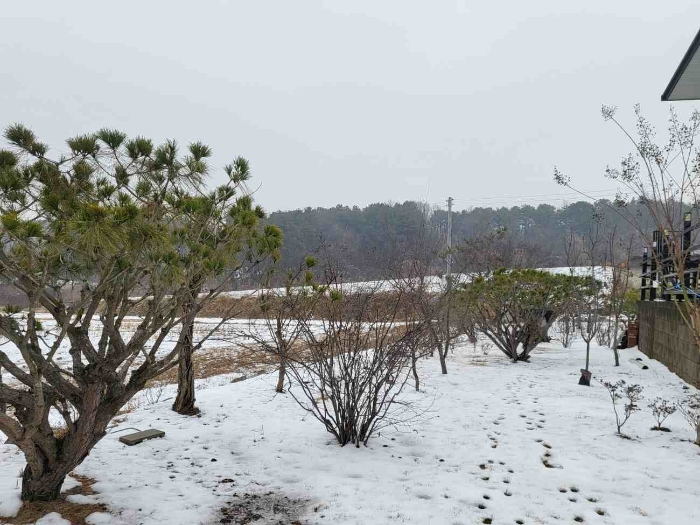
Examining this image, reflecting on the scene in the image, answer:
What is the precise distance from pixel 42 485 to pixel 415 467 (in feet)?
9.17

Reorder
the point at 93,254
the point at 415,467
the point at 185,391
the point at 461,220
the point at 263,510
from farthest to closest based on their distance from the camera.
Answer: the point at 461,220 < the point at 185,391 < the point at 415,467 < the point at 263,510 < the point at 93,254

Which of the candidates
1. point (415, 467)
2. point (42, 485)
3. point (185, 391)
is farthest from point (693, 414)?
point (42, 485)

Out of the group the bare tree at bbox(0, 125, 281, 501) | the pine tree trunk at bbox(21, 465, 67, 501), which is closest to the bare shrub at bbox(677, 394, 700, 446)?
the bare tree at bbox(0, 125, 281, 501)

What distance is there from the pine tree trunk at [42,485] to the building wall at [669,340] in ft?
22.8

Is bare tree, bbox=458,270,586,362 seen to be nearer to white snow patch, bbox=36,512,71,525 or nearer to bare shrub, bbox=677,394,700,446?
bare shrub, bbox=677,394,700,446

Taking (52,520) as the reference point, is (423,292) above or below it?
above

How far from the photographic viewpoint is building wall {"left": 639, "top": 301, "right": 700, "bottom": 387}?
714cm

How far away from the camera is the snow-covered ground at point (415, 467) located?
326 cm

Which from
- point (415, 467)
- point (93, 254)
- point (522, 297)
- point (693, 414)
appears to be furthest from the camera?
point (522, 297)

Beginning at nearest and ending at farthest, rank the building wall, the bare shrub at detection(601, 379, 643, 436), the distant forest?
the bare shrub at detection(601, 379, 643, 436), the building wall, the distant forest

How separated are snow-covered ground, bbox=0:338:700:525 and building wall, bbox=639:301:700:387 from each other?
1077mm

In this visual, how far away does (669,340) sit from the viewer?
8.49 metres

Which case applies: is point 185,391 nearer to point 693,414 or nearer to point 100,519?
point 100,519

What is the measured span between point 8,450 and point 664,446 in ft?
20.6
